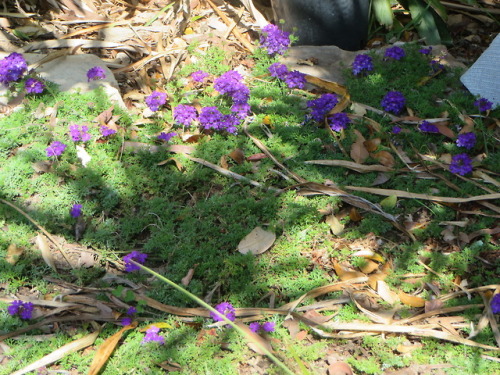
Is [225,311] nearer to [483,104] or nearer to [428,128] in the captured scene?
[428,128]

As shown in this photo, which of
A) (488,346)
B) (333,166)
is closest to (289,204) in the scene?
(333,166)

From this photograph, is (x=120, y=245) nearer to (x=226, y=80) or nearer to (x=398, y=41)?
(x=226, y=80)

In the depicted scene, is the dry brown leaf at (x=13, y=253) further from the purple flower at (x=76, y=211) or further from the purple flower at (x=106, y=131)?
the purple flower at (x=106, y=131)

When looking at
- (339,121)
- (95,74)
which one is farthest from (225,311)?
(95,74)

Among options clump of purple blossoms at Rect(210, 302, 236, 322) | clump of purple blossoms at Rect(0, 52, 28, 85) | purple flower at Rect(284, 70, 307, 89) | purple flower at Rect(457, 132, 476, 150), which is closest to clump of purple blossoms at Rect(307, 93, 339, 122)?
purple flower at Rect(284, 70, 307, 89)

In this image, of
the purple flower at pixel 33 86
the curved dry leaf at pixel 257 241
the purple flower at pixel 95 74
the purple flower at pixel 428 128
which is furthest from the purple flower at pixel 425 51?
the purple flower at pixel 33 86

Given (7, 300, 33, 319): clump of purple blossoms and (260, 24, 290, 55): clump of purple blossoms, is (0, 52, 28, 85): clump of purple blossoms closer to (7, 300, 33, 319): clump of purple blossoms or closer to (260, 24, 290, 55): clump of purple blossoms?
(260, 24, 290, 55): clump of purple blossoms
